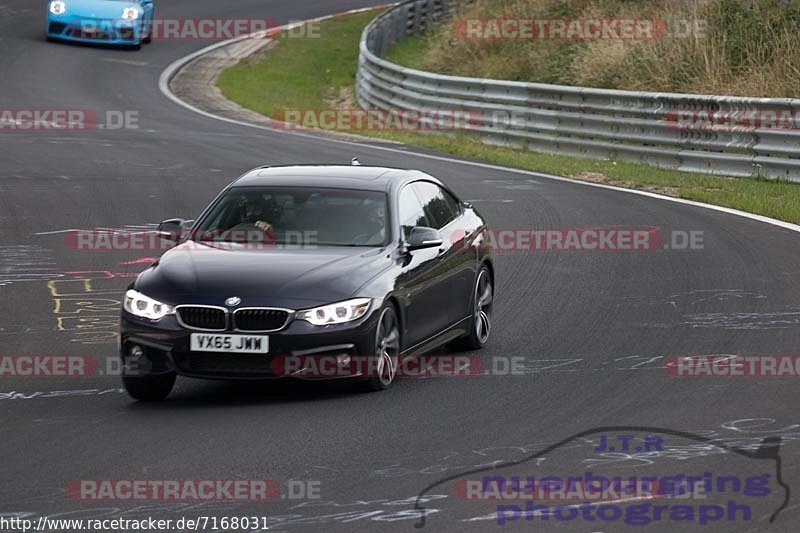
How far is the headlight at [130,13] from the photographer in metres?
37.2

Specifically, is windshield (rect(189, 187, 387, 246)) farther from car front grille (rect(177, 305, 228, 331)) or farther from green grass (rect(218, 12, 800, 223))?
green grass (rect(218, 12, 800, 223))

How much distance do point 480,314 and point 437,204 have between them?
3.04 ft

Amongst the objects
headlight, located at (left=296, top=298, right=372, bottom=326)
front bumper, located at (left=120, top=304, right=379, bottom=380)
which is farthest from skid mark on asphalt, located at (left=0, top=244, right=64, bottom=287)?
headlight, located at (left=296, top=298, right=372, bottom=326)

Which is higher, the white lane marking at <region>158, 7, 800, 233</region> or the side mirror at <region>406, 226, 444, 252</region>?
the side mirror at <region>406, 226, 444, 252</region>

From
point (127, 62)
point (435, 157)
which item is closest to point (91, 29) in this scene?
point (127, 62)

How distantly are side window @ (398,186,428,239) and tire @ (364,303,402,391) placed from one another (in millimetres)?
836

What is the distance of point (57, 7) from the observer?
36.7 metres

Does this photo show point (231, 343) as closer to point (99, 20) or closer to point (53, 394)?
point (53, 394)

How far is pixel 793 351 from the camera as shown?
11273mm

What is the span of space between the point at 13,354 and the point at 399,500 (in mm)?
4928

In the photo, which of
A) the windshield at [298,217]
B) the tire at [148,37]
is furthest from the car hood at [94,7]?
the windshield at [298,217]

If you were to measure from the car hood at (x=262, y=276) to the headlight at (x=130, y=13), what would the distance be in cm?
2777

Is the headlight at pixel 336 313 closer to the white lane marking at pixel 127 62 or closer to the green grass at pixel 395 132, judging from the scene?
the green grass at pixel 395 132

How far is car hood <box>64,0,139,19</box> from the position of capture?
36.6 m
